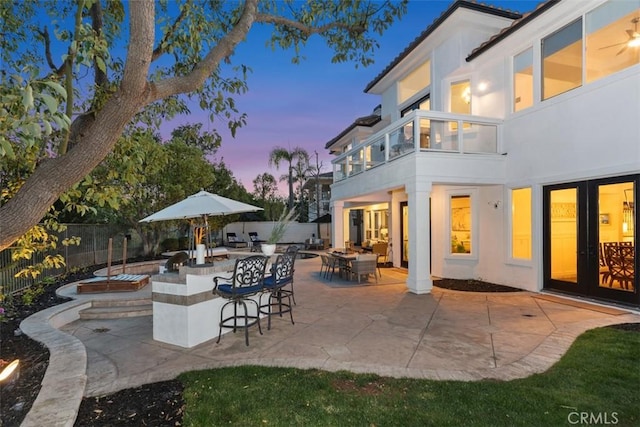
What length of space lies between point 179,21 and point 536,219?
850 cm

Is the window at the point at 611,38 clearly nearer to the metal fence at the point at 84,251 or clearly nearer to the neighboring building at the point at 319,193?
the metal fence at the point at 84,251

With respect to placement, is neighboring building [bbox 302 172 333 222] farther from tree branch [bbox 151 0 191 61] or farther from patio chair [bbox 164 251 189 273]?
tree branch [bbox 151 0 191 61]

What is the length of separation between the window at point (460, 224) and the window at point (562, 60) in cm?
354

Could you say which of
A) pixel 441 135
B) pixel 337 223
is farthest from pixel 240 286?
pixel 337 223

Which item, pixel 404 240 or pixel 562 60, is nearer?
pixel 562 60

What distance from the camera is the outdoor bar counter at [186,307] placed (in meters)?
5.04

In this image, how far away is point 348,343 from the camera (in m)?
5.09

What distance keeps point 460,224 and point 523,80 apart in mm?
4243

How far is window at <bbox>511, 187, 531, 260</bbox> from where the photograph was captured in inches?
347

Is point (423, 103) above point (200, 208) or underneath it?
above

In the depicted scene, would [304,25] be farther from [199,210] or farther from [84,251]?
[84,251]

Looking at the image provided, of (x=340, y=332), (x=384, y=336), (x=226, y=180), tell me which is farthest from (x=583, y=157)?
(x=226, y=180)

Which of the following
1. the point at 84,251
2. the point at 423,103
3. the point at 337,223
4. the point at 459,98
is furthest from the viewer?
the point at 337,223

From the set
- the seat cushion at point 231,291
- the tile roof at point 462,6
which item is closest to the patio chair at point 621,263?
the tile roof at point 462,6
